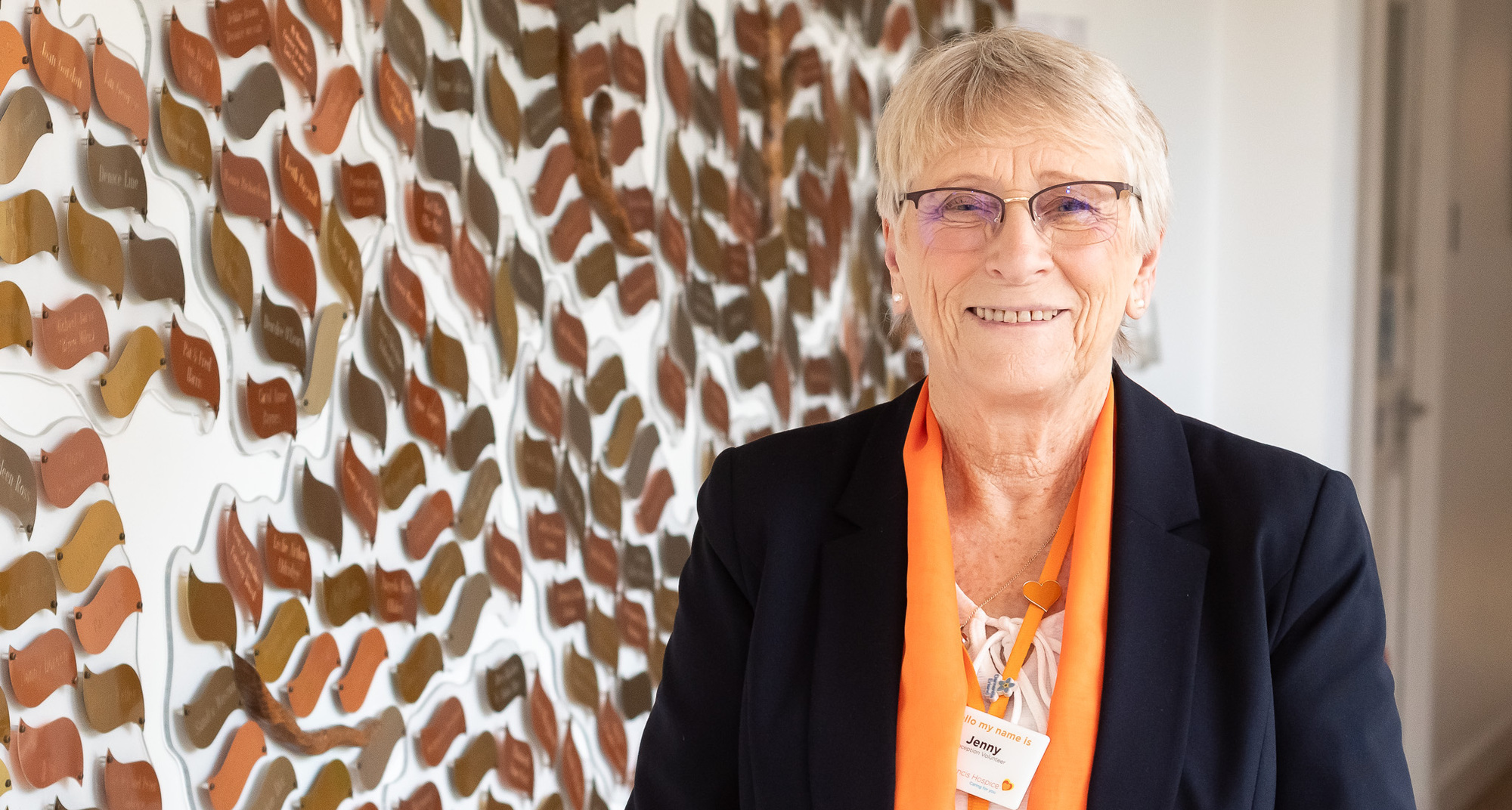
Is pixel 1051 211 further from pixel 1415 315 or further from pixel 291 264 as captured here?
pixel 1415 315

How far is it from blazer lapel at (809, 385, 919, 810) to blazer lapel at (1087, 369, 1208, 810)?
0.19 meters

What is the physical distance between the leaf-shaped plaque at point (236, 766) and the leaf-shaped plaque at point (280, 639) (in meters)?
0.08

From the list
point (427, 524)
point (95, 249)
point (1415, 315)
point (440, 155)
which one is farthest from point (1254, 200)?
point (95, 249)

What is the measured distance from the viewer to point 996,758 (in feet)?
3.79

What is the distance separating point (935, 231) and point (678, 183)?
1.33 m

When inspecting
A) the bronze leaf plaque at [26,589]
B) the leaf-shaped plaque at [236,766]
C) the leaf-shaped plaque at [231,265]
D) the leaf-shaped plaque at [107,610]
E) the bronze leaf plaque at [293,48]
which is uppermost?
the bronze leaf plaque at [293,48]

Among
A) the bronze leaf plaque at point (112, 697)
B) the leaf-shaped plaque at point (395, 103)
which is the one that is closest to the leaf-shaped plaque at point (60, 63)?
the leaf-shaped plaque at point (395, 103)

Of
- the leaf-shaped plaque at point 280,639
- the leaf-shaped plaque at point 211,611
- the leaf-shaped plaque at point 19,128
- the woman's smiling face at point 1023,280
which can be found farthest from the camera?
the leaf-shaped plaque at point 280,639

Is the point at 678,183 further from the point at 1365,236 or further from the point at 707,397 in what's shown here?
the point at 1365,236

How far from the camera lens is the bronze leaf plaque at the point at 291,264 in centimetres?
Result: 178

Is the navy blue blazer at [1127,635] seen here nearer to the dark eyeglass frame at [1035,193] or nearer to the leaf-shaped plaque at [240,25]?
the dark eyeglass frame at [1035,193]

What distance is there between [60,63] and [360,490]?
2.40 ft

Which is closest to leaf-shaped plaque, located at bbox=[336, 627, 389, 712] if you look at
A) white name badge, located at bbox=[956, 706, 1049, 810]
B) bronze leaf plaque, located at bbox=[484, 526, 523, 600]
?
bronze leaf plaque, located at bbox=[484, 526, 523, 600]

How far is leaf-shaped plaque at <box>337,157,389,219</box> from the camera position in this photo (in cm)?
189
